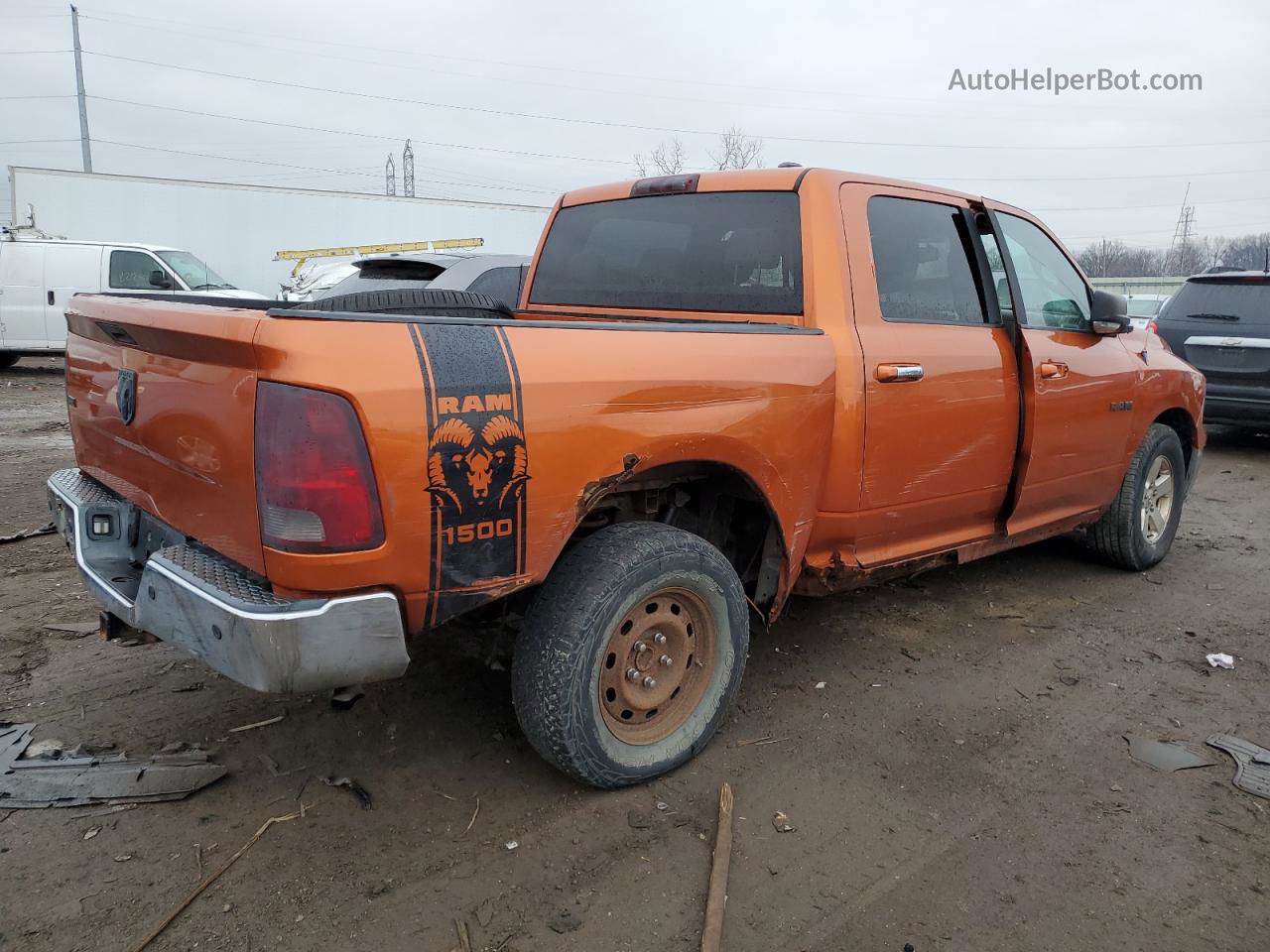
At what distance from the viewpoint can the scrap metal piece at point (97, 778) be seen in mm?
2697

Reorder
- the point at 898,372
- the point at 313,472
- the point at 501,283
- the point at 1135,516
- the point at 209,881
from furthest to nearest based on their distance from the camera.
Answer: the point at 501,283 < the point at 1135,516 < the point at 898,372 < the point at 209,881 < the point at 313,472

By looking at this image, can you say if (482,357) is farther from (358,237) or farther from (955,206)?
(358,237)

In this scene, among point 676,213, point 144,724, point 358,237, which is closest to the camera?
point 144,724

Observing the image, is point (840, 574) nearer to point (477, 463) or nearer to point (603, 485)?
point (603, 485)

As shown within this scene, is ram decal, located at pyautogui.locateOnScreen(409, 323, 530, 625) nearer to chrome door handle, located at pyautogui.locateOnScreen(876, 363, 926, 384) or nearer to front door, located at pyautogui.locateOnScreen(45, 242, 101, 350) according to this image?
chrome door handle, located at pyautogui.locateOnScreen(876, 363, 926, 384)

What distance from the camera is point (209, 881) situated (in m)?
2.36

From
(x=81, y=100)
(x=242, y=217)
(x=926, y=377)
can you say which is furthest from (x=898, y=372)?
(x=81, y=100)

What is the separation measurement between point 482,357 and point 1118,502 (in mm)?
3918

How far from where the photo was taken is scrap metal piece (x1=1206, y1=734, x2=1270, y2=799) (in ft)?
9.66

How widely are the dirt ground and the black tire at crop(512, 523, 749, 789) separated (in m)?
0.15

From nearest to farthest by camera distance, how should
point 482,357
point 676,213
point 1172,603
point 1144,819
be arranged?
1. point 482,357
2. point 1144,819
3. point 676,213
4. point 1172,603

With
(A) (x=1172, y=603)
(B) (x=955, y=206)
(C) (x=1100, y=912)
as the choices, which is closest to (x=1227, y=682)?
(A) (x=1172, y=603)

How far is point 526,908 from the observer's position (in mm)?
2307

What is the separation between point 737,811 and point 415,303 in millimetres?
1919
